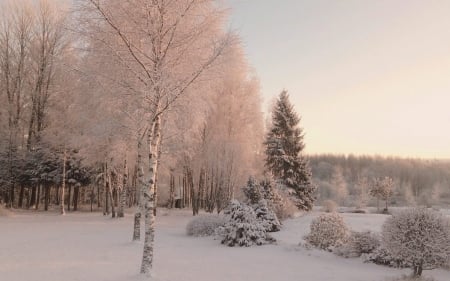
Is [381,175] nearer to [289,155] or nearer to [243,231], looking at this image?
[289,155]

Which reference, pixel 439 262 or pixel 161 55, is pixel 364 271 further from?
pixel 161 55

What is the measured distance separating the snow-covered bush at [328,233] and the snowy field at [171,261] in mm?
510

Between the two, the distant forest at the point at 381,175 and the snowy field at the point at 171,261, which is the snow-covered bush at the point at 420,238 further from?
the distant forest at the point at 381,175

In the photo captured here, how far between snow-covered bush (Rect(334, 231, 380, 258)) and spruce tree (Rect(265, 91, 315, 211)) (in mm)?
16478

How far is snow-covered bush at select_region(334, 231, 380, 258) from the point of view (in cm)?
1223

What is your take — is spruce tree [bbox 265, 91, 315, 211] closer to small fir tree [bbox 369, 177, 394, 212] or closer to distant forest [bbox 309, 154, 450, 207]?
small fir tree [bbox 369, 177, 394, 212]

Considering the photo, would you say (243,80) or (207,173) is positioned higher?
(243,80)

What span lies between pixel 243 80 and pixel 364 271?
19587 mm

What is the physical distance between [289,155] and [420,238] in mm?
22163

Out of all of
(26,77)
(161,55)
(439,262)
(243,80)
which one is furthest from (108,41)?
(26,77)

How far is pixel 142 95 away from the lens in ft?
33.0

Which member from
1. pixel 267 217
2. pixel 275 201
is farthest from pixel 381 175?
pixel 267 217

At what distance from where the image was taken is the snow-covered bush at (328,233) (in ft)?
44.7

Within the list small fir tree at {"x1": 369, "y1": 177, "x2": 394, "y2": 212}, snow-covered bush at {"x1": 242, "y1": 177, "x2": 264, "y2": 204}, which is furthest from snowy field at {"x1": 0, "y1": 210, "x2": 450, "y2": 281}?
small fir tree at {"x1": 369, "y1": 177, "x2": 394, "y2": 212}
